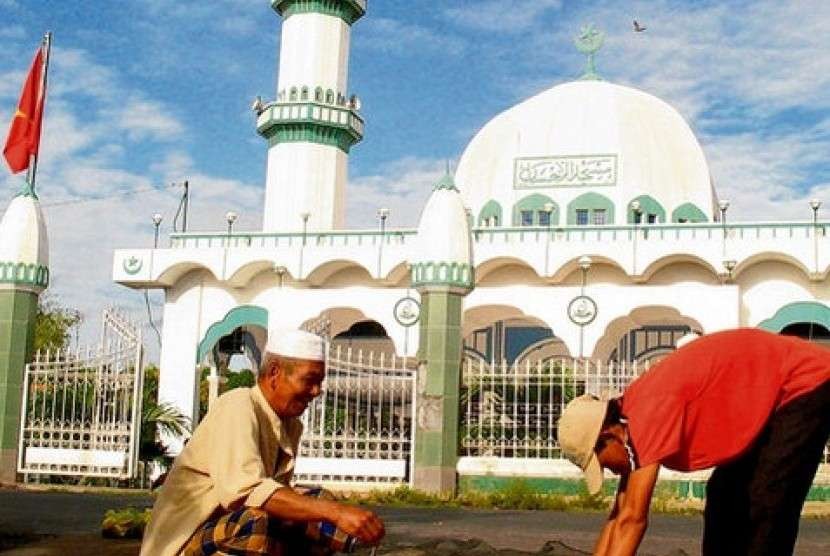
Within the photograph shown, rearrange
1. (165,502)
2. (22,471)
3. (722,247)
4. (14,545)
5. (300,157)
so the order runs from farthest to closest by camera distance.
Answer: (300,157)
(722,247)
(22,471)
(14,545)
(165,502)

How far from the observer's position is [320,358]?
307cm

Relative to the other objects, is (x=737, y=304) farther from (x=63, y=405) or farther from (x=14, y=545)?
(x=14, y=545)

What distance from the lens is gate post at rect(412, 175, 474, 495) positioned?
520 inches

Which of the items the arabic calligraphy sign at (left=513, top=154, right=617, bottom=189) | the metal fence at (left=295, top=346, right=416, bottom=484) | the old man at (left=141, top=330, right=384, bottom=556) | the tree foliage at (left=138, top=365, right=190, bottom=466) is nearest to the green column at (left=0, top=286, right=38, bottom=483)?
the tree foliage at (left=138, top=365, right=190, bottom=466)

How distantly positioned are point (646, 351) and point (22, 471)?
13.4 meters

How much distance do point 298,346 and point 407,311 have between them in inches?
701

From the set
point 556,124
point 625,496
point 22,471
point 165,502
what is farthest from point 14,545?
point 556,124

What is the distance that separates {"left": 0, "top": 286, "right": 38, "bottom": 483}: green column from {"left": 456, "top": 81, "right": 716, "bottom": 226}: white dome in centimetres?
1177

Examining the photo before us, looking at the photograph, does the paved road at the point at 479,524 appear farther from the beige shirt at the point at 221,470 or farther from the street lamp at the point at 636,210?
the street lamp at the point at 636,210

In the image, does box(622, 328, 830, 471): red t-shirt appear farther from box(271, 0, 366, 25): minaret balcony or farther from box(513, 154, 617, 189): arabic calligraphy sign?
box(271, 0, 366, 25): minaret balcony

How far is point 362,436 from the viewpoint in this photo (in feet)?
46.5

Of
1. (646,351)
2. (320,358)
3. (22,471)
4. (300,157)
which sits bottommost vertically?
(22,471)

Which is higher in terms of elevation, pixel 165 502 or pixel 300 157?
pixel 300 157

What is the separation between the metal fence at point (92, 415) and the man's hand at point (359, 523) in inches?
474
